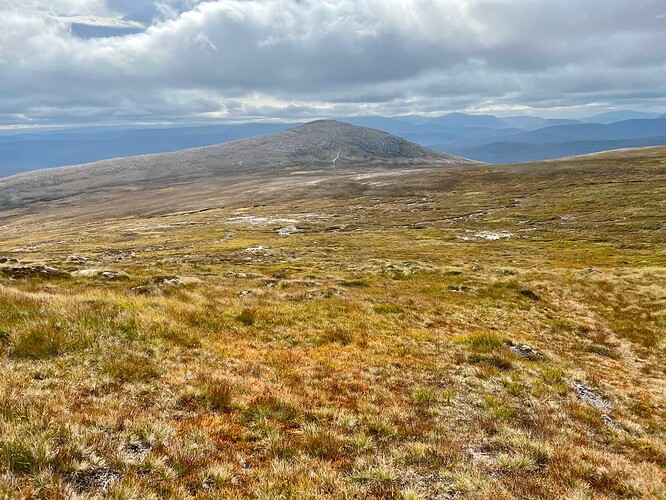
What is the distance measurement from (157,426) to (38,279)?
1061 inches

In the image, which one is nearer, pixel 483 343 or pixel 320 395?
pixel 320 395

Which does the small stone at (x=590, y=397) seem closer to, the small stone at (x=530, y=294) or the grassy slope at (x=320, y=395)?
the grassy slope at (x=320, y=395)

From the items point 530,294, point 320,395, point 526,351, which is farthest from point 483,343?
point 530,294

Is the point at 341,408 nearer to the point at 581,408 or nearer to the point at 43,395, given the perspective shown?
the point at 43,395

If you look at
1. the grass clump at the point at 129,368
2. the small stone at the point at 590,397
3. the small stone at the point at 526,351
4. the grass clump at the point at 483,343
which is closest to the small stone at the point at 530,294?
the small stone at the point at 526,351

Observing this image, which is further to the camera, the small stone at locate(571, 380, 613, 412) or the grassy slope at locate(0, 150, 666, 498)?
the small stone at locate(571, 380, 613, 412)

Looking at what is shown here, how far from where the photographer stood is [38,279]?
1132 inches

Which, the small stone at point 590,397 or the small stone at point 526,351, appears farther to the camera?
the small stone at point 526,351

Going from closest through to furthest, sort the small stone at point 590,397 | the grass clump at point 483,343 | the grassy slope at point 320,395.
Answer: the grassy slope at point 320,395 → the small stone at point 590,397 → the grass clump at point 483,343

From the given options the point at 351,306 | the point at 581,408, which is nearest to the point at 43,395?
the point at 581,408

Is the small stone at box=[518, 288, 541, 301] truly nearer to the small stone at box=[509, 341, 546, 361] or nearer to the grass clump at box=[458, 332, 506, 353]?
the small stone at box=[509, 341, 546, 361]

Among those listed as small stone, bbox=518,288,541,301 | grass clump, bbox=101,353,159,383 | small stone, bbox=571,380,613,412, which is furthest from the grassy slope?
small stone, bbox=518,288,541,301

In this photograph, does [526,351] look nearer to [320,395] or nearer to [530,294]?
[320,395]

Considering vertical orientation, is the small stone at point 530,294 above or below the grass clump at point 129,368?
below
